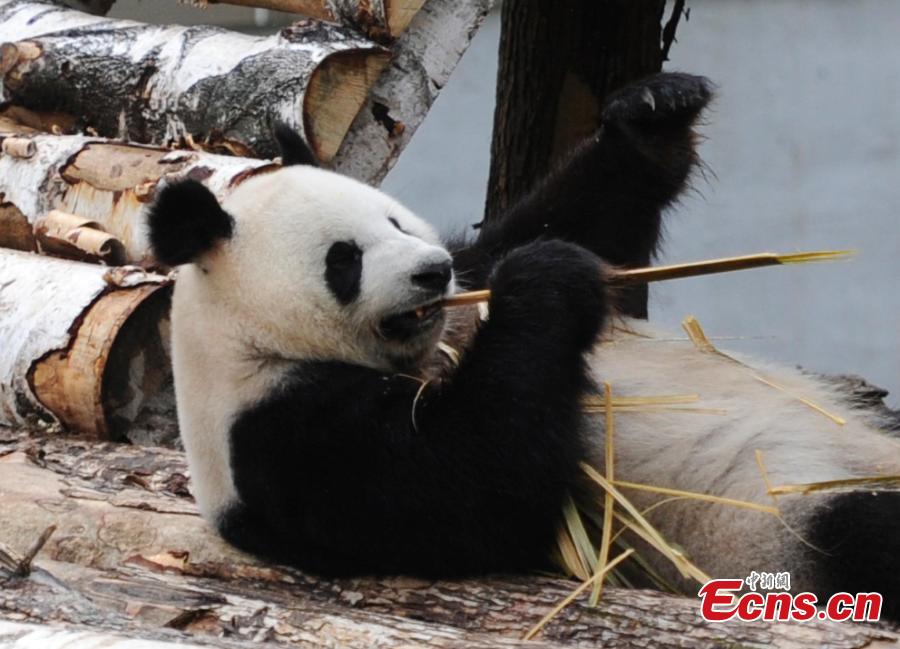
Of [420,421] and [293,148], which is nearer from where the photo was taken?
[420,421]

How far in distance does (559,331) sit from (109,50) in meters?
3.19

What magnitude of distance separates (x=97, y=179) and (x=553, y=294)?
2.49m

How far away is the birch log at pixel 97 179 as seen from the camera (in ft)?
14.9

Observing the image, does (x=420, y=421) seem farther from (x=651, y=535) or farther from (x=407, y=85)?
(x=407, y=85)

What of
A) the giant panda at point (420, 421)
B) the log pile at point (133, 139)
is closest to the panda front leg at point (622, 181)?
the giant panda at point (420, 421)

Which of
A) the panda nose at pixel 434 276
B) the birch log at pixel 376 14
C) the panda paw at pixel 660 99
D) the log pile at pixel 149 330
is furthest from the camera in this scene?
the birch log at pixel 376 14

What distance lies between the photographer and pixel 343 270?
298 centimetres

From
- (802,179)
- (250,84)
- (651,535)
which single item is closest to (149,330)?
(250,84)

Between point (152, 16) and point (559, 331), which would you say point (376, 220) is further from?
point (152, 16)

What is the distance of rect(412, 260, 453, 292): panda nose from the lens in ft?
9.45

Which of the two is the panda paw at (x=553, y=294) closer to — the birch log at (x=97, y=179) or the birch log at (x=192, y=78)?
the birch log at (x=97, y=179)

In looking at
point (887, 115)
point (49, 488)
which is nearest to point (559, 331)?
point (49, 488)

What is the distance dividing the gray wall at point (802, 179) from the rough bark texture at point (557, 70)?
8.03 ft

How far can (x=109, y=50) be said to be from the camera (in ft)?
17.6
